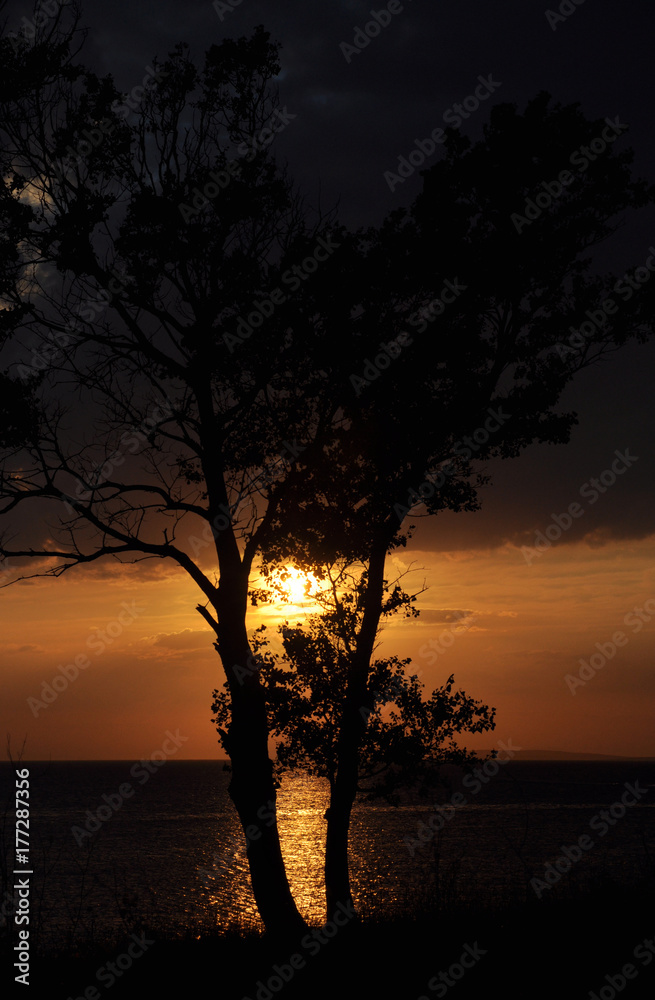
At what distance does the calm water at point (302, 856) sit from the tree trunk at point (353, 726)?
1.08 m

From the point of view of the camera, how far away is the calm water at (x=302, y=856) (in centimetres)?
1405

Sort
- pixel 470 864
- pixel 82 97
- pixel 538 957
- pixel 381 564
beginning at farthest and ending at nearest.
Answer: pixel 470 864 < pixel 381 564 < pixel 82 97 < pixel 538 957

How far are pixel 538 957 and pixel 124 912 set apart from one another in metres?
5.23

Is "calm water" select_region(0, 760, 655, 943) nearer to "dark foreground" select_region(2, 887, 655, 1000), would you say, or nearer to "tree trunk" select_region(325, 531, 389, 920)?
"dark foreground" select_region(2, 887, 655, 1000)

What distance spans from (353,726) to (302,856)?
6991 cm

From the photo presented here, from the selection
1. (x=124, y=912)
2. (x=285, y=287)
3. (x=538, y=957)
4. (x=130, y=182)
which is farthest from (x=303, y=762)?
(x=130, y=182)

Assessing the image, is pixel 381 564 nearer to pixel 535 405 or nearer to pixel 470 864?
pixel 535 405

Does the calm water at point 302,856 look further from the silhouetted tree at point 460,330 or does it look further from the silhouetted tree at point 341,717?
the silhouetted tree at point 460,330

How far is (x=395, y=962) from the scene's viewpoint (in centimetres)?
841

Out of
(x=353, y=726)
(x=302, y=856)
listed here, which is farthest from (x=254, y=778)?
(x=302, y=856)

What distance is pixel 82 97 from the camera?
13375mm

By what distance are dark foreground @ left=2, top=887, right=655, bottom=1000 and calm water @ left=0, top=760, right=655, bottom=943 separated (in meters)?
0.65

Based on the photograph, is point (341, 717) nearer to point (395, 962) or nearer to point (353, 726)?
point (353, 726)

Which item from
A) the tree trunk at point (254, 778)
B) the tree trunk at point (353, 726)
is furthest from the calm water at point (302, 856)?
the tree trunk at point (254, 778)
